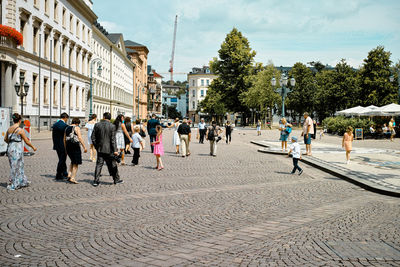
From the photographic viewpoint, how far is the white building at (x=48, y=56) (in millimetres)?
32531

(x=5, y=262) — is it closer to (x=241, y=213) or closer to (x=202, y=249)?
(x=202, y=249)

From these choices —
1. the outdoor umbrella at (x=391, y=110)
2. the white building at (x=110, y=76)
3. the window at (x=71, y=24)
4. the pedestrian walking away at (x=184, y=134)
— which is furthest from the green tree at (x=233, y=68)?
the pedestrian walking away at (x=184, y=134)

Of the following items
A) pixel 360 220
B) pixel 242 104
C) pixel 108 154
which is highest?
pixel 242 104

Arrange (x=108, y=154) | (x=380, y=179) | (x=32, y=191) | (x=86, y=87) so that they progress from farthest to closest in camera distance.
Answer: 1. (x=86, y=87)
2. (x=380, y=179)
3. (x=108, y=154)
4. (x=32, y=191)

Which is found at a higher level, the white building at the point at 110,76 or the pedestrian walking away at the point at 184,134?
the white building at the point at 110,76

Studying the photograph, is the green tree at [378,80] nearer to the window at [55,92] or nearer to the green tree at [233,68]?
the green tree at [233,68]

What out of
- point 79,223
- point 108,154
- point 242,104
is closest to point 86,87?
point 242,104

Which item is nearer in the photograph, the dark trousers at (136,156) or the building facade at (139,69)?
the dark trousers at (136,156)

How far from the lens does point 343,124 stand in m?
38.4

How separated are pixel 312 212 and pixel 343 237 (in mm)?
1610

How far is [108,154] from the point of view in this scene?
32.4 ft

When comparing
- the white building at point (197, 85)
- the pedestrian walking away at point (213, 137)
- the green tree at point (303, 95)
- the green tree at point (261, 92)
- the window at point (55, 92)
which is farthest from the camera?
the white building at point (197, 85)

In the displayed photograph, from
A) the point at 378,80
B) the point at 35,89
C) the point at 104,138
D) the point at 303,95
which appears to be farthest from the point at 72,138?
the point at 303,95

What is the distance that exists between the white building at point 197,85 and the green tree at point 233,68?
57118 mm
